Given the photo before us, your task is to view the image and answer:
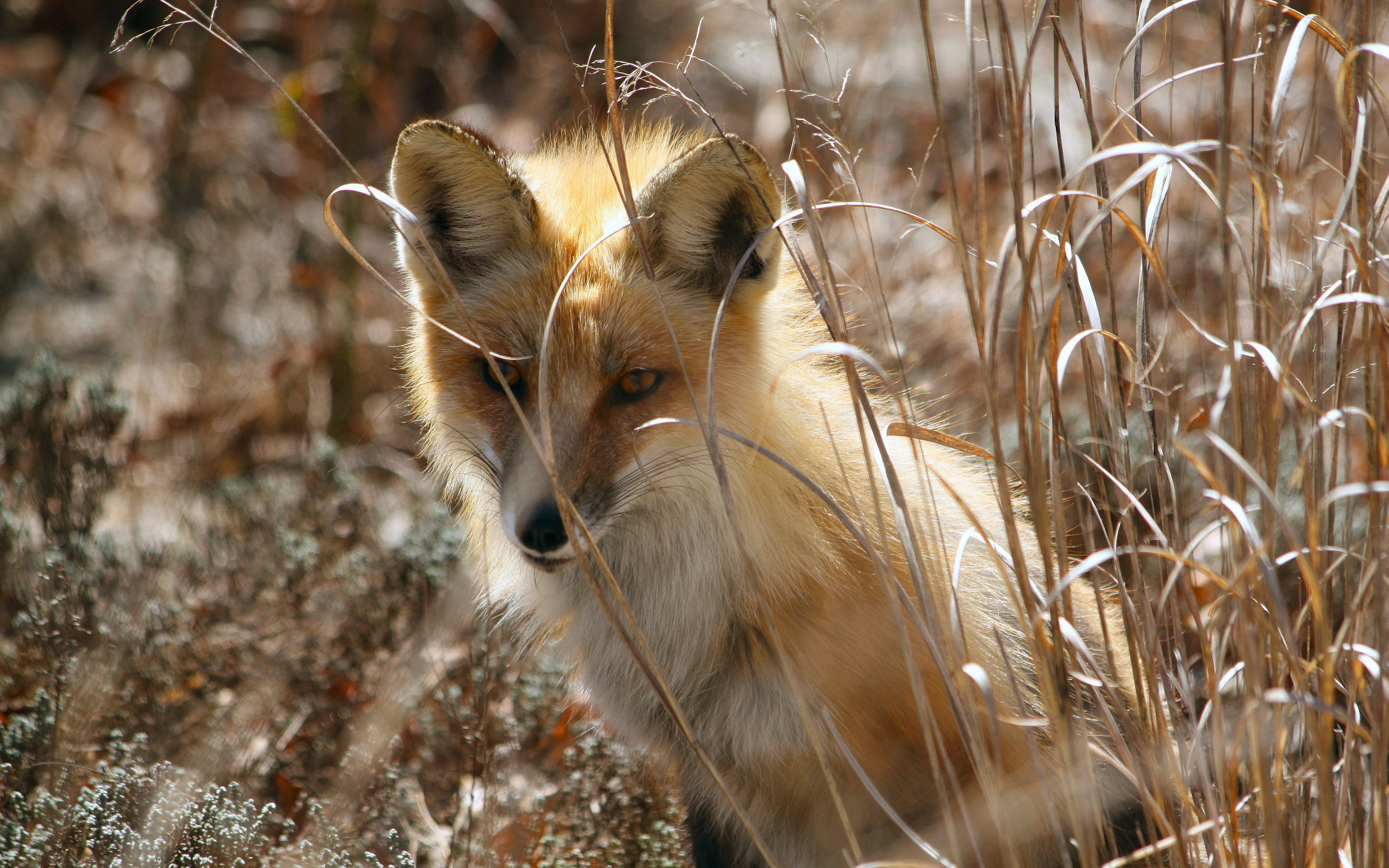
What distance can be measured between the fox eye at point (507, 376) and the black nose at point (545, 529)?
37cm

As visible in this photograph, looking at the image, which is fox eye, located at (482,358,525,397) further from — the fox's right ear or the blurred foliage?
the blurred foliage

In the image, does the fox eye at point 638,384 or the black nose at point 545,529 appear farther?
the fox eye at point 638,384

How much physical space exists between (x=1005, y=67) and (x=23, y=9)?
935cm

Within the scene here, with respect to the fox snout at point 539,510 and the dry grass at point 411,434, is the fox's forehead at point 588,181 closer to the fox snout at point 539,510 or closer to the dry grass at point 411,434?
the dry grass at point 411,434

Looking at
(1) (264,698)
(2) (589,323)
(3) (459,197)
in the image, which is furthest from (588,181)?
(1) (264,698)

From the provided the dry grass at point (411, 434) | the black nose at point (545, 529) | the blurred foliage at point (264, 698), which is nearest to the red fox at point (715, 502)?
the black nose at point (545, 529)

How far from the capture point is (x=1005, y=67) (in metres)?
1.75

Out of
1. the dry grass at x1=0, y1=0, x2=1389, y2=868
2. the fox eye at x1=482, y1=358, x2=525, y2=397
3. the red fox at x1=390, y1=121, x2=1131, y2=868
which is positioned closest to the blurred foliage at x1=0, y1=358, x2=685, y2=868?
the dry grass at x1=0, y1=0, x2=1389, y2=868

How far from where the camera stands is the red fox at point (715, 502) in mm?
2355

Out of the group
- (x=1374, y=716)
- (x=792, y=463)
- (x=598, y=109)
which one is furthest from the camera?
(x=598, y=109)

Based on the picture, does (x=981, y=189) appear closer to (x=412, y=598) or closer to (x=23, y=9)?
(x=412, y=598)

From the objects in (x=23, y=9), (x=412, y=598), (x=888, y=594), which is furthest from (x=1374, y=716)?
(x=23, y=9)

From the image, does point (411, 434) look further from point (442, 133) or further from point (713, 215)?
point (713, 215)

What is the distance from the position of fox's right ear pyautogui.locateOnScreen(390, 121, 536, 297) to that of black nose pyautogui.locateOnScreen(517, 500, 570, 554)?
2.12 feet
